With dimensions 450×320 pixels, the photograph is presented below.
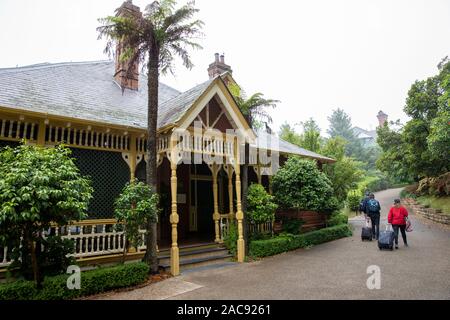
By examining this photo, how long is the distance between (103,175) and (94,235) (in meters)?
1.76

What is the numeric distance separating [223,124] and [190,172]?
149 inches

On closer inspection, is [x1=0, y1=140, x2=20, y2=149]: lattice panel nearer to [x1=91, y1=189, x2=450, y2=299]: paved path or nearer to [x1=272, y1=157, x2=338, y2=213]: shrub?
[x1=91, y1=189, x2=450, y2=299]: paved path

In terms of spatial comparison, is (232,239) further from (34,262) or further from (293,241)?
(34,262)

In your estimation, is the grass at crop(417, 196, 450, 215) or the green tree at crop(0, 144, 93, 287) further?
the grass at crop(417, 196, 450, 215)

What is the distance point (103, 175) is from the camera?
26.8ft

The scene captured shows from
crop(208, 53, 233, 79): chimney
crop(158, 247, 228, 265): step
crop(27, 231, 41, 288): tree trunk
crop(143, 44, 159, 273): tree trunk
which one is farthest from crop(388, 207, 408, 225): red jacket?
crop(208, 53, 233, 79): chimney

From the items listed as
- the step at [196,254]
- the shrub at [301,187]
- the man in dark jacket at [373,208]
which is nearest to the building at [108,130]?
the step at [196,254]

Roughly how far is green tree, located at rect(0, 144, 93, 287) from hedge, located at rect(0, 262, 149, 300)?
0.20 meters

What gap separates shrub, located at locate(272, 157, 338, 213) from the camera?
11.1 metres

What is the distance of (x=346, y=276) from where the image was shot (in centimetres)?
677

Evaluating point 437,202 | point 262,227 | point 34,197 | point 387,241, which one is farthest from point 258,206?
point 437,202

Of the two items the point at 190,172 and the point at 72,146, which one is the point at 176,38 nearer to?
the point at 72,146

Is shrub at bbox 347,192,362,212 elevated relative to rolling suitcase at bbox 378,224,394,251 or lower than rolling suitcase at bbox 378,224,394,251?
elevated
